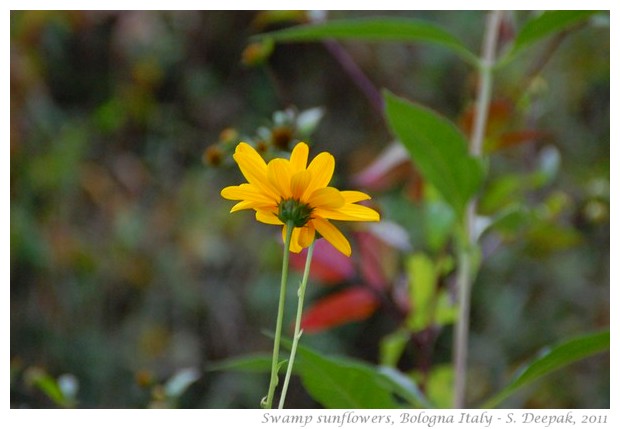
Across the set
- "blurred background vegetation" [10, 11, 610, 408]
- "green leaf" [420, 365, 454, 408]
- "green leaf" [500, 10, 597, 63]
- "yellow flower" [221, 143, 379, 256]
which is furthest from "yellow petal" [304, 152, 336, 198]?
"blurred background vegetation" [10, 11, 610, 408]

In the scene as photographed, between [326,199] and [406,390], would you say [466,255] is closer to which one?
[406,390]

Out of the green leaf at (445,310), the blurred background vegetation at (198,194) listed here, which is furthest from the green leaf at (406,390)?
the blurred background vegetation at (198,194)

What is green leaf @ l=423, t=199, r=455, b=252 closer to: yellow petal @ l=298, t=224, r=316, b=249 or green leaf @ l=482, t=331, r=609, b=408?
green leaf @ l=482, t=331, r=609, b=408

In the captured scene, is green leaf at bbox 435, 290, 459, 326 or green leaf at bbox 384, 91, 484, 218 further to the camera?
green leaf at bbox 435, 290, 459, 326

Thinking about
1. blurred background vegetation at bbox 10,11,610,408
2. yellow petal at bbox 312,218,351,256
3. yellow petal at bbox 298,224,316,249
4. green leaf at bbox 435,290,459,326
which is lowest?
yellow petal at bbox 312,218,351,256

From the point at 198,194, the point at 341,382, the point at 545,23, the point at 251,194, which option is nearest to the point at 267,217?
the point at 251,194

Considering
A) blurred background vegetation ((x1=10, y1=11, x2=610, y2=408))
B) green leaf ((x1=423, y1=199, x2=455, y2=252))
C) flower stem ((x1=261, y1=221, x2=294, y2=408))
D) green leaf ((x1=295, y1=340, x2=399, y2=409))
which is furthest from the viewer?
blurred background vegetation ((x1=10, y1=11, x2=610, y2=408))

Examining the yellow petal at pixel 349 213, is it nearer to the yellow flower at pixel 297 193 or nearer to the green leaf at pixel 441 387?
the yellow flower at pixel 297 193
